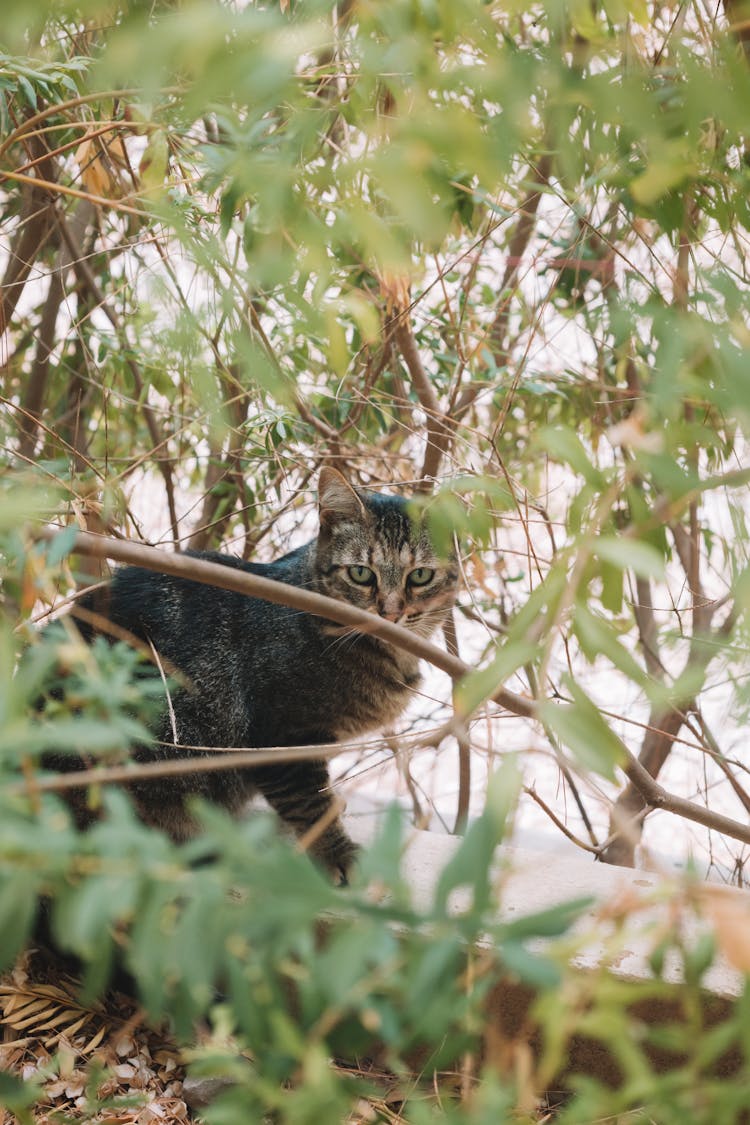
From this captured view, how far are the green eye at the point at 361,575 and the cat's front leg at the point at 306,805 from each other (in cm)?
35

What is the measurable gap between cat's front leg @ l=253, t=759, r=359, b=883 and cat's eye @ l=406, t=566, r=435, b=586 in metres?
0.39

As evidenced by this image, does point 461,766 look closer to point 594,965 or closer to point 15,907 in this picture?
point 594,965

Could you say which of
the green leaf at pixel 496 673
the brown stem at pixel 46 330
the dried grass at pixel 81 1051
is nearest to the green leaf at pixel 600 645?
the green leaf at pixel 496 673

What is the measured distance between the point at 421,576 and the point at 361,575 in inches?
4.6

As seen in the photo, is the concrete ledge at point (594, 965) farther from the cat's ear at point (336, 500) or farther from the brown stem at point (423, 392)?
the brown stem at point (423, 392)

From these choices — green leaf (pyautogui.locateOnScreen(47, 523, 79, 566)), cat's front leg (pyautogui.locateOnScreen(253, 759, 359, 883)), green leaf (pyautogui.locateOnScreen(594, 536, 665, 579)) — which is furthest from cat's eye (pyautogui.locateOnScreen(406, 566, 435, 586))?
green leaf (pyautogui.locateOnScreen(594, 536, 665, 579))

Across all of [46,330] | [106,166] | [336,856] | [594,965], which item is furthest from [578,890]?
[46,330]

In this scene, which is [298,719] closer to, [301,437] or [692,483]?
[301,437]

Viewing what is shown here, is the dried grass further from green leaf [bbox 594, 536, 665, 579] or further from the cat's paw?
green leaf [bbox 594, 536, 665, 579]

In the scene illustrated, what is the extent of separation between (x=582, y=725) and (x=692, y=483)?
0.62 feet

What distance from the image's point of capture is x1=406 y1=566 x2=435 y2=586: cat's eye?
1.88 metres

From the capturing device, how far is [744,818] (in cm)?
293

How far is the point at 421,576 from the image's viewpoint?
1887 mm

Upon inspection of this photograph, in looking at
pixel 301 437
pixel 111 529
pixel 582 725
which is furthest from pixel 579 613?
pixel 301 437
